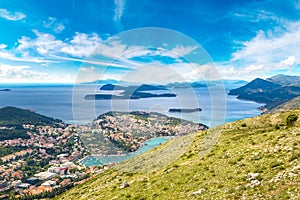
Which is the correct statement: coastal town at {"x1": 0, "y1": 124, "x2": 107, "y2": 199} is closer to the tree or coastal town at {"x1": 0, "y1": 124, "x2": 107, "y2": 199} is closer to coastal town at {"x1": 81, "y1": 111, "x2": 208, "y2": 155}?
coastal town at {"x1": 81, "y1": 111, "x2": 208, "y2": 155}

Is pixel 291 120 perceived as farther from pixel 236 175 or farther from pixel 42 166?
pixel 42 166

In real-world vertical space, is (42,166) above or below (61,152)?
below

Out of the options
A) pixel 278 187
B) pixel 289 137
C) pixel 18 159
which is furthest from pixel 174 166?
pixel 18 159

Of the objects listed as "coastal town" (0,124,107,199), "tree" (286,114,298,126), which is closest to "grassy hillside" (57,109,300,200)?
"tree" (286,114,298,126)

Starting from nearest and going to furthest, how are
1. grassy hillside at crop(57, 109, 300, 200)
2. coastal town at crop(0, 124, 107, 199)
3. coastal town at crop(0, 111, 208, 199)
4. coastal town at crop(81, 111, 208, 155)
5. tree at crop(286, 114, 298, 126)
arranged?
1. grassy hillside at crop(57, 109, 300, 200)
2. tree at crop(286, 114, 298, 126)
3. coastal town at crop(81, 111, 208, 155)
4. coastal town at crop(0, 111, 208, 199)
5. coastal town at crop(0, 124, 107, 199)

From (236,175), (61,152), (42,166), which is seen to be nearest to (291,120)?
(236,175)

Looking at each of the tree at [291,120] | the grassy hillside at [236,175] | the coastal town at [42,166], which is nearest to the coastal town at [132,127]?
the grassy hillside at [236,175]

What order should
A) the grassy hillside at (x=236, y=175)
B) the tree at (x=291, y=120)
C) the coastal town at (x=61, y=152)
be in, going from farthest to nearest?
the coastal town at (x=61, y=152) < the tree at (x=291, y=120) < the grassy hillside at (x=236, y=175)

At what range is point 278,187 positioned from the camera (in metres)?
10.6

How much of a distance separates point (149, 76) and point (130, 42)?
29.2 ft

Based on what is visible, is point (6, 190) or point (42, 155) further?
point (42, 155)

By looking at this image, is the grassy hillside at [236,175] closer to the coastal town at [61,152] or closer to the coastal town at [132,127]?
the coastal town at [132,127]

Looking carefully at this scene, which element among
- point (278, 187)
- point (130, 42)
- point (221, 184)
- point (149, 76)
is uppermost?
point (130, 42)

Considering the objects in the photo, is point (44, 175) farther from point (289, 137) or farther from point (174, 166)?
point (289, 137)
